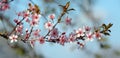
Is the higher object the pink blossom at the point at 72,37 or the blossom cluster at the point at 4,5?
the pink blossom at the point at 72,37

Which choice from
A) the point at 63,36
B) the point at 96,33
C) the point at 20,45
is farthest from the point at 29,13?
the point at 20,45

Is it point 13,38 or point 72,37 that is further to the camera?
→ point 72,37

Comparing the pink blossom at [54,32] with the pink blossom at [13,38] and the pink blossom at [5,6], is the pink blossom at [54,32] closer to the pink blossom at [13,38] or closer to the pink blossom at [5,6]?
the pink blossom at [13,38]

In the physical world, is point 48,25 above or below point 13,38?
above

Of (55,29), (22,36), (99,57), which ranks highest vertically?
(99,57)

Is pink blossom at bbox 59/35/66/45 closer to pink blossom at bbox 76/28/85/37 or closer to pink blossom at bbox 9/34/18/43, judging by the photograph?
pink blossom at bbox 76/28/85/37

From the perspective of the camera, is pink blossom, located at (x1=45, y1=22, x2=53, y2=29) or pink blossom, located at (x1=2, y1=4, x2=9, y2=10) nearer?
pink blossom, located at (x1=45, y1=22, x2=53, y2=29)

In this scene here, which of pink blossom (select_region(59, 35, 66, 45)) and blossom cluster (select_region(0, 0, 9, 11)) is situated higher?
pink blossom (select_region(59, 35, 66, 45))

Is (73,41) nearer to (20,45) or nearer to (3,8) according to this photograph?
(3,8)

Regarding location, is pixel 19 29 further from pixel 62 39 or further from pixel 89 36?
pixel 89 36

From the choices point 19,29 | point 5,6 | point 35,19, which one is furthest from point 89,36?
point 5,6

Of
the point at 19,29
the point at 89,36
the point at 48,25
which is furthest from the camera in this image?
the point at 19,29
